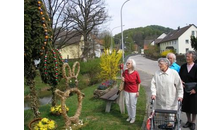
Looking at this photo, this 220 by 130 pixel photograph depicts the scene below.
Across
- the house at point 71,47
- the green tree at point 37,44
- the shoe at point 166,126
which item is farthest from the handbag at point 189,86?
the house at point 71,47

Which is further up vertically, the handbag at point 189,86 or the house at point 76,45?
the house at point 76,45

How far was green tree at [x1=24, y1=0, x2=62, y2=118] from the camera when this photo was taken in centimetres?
439

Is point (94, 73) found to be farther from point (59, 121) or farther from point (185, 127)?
point (185, 127)

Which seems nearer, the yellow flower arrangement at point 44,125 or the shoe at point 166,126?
the shoe at point 166,126

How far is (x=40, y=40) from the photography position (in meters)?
4.65

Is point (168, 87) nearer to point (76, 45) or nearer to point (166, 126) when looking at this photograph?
point (166, 126)

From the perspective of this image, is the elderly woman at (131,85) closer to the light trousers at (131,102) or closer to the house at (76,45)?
the light trousers at (131,102)

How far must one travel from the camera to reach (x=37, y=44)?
4.65 meters

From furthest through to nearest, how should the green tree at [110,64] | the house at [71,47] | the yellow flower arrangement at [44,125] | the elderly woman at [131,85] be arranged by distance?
the house at [71,47], the green tree at [110,64], the elderly woman at [131,85], the yellow flower arrangement at [44,125]

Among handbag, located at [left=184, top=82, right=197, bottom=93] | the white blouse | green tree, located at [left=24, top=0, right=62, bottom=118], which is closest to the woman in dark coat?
handbag, located at [left=184, top=82, right=197, bottom=93]

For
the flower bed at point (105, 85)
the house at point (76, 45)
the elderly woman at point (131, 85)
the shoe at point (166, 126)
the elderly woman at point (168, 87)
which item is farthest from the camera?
the house at point (76, 45)

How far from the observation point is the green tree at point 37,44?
4391 mm

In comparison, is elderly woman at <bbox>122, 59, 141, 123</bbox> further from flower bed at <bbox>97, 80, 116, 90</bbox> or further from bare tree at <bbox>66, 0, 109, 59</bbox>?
bare tree at <bbox>66, 0, 109, 59</bbox>
